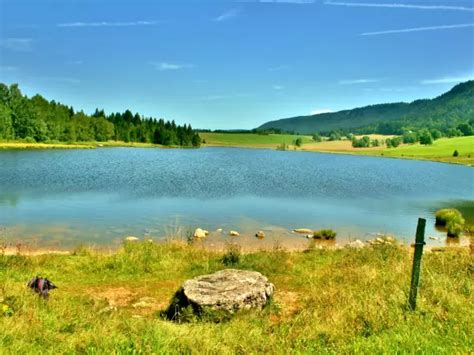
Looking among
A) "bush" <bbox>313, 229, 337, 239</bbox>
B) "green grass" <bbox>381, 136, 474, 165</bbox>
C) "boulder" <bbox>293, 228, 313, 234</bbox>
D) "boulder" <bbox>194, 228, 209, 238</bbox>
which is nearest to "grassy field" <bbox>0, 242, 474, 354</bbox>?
"boulder" <bbox>194, 228, 209, 238</bbox>

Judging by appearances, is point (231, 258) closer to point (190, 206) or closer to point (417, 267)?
point (417, 267)

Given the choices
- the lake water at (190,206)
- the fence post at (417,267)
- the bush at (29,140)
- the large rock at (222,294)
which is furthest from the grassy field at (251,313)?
the bush at (29,140)

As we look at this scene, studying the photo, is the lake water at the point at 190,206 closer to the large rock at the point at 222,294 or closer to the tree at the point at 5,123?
the large rock at the point at 222,294

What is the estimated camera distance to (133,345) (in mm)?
7082

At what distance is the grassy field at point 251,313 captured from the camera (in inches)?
294

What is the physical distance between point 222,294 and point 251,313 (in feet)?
3.14

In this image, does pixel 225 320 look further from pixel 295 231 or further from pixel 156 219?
pixel 156 219

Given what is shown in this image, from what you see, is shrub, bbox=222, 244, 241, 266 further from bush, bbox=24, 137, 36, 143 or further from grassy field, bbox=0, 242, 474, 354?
bush, bbox=24, 137, 36, 143

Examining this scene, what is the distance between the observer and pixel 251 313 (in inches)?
436

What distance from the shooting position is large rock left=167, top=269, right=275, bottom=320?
10.9 meters

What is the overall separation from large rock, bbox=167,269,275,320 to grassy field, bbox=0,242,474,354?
44 cm

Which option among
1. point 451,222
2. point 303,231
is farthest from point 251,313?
point 451,222

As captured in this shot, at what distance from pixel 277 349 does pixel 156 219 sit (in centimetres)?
2632

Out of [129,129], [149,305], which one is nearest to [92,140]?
[129,129]
